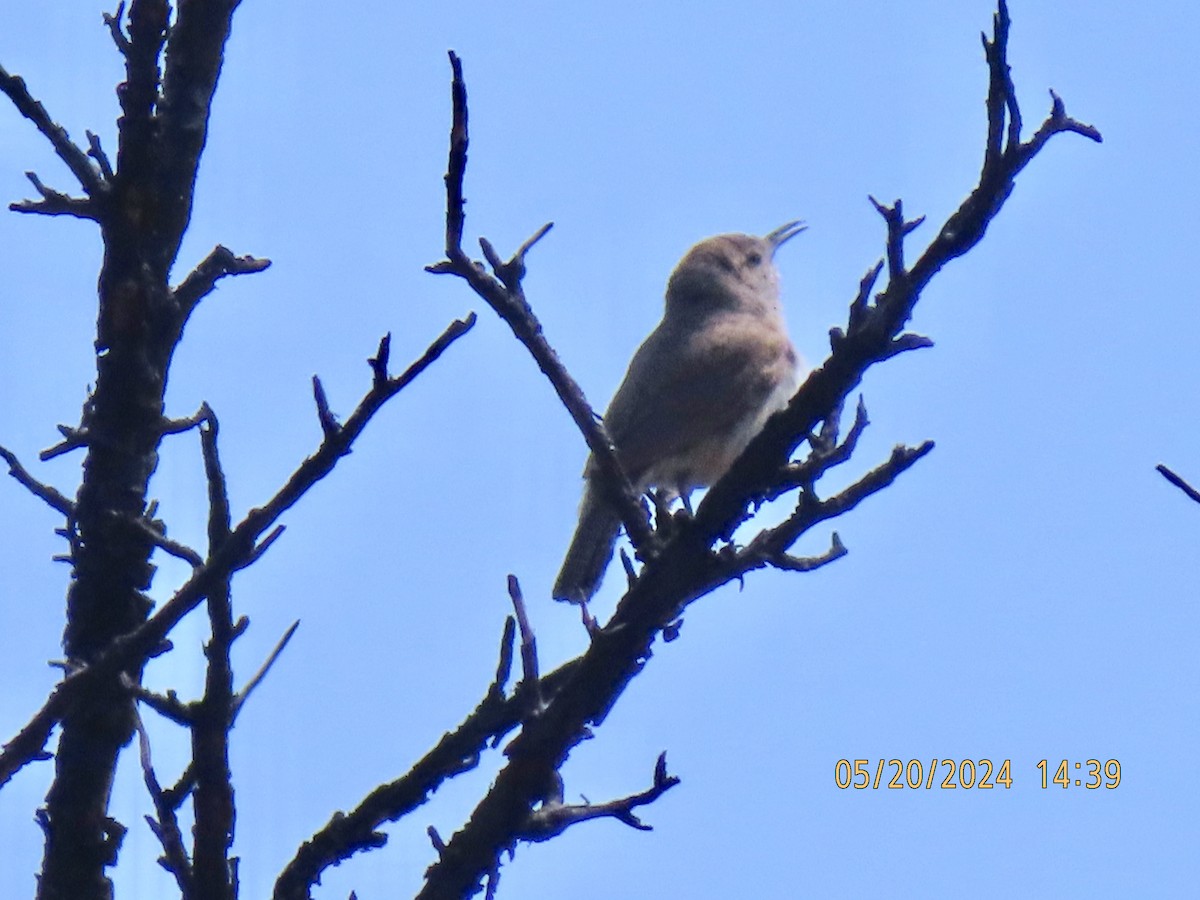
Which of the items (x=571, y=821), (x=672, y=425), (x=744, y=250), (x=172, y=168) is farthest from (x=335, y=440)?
(x=744, y=250)

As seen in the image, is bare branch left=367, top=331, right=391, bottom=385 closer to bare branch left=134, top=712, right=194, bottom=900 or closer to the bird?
bare branch left=134, top=712, right=194, bottom=900

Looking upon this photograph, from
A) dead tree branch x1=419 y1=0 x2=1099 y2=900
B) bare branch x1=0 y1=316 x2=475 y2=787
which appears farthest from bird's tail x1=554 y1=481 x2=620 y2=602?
bare branch x1=0 y1=316 x2=475 y2=787

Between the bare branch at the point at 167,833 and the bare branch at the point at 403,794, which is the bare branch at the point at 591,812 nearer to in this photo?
the bare branch at the point at 403,794

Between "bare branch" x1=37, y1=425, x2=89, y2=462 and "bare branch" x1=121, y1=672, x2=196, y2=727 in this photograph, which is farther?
"bare branch" x1=37, y1=425, x2=89, y2=462

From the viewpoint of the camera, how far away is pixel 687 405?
25.7 feet

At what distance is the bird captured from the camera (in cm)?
736

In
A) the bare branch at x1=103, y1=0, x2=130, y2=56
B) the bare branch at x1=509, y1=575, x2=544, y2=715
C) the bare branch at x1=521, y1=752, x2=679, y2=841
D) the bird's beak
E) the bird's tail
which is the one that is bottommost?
the bare branch at x1=521, y1=752, x2=679, y2=841

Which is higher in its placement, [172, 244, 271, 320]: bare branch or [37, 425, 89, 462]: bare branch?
[172, 244, 271, 320]: bare branch

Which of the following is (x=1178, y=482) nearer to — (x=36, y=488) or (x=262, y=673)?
(x=262, y=673)

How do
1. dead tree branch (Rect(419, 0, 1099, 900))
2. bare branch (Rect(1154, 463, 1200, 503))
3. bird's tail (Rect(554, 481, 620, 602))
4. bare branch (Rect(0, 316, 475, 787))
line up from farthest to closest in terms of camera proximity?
bird's tail (Rect(554, 481, 620, 602)) → dead tree branch (Rect(419, 0, 1099, 900)) → bare branch (Rect(0, 316, 475, 787)) → bare branch (Rect(1154, 463, 1200, 503))

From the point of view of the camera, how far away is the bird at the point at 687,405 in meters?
7.36

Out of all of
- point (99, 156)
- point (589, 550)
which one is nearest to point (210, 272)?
point (99, 156)

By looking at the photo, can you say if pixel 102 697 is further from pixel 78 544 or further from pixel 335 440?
pixel 335 440

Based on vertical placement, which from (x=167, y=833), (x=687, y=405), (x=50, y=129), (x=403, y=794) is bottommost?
(x=167, y=833)
